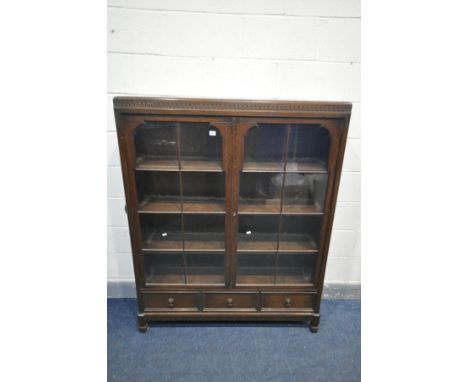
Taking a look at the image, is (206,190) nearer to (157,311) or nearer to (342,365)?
(157,311)

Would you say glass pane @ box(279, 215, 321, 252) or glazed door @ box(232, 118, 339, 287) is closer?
glazed door @ box(232, 118, 339, 287)

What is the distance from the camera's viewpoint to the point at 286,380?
51.1 inches

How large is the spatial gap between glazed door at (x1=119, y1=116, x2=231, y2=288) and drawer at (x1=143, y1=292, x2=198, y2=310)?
69 millimetres

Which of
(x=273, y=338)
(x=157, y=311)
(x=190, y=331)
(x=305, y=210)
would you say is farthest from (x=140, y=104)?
(x=273, y=338)

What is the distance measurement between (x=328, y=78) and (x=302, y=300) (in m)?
1.30

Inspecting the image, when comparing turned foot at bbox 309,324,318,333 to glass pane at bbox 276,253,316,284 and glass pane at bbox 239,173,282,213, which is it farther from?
glass pane at bbox 239,173,282,213

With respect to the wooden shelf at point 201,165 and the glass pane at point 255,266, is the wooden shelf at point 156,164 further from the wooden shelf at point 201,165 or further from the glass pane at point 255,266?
the glass pane at point 255,266

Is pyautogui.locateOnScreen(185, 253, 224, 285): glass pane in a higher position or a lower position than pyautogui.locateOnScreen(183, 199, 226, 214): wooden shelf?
lower

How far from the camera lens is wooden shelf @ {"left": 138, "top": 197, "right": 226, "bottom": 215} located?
4.42ft

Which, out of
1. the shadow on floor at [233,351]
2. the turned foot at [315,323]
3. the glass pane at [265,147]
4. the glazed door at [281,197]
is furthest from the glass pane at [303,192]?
the shadow on floor at [233,351]

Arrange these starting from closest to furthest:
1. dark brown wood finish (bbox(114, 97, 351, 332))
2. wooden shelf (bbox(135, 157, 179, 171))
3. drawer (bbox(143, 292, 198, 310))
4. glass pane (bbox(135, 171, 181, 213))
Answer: dark brown wood finish (bbox(114, 97, 351, 332)) < wooden shelf (bbox(135, 157, 179, 171)) < glass pane (bbox(135, 171, 181, 213)) < drawer (bbox(143, 292, 198, 310))

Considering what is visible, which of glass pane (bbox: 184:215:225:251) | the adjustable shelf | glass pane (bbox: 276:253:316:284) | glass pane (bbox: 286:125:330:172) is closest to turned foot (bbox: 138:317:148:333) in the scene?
glass pane (bbox: 184:215:225:251)

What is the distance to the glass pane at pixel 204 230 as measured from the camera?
1.50m

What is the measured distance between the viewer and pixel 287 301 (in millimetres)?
1499
